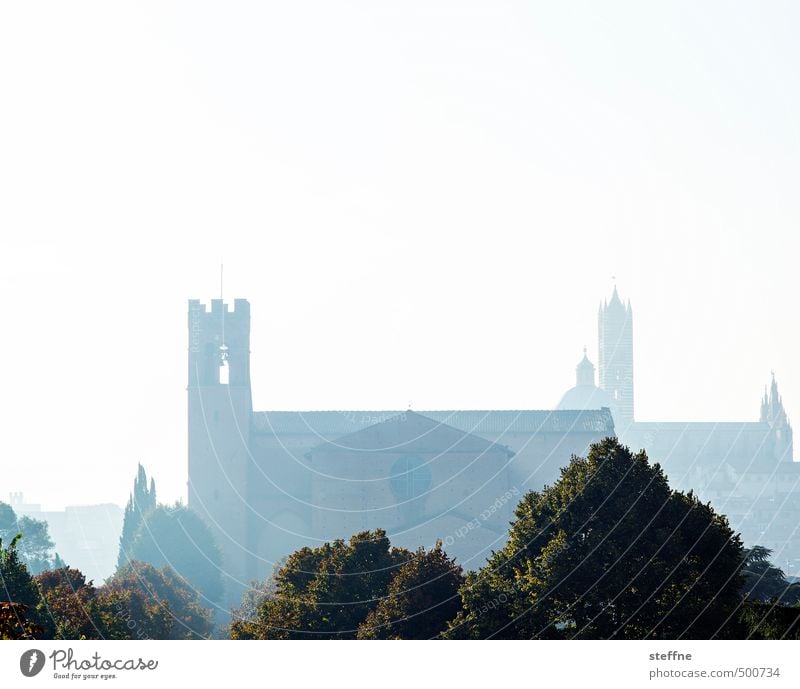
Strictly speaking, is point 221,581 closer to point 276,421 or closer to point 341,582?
point 276,421

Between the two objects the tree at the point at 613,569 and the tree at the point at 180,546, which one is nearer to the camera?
the tree at the point at 613,569

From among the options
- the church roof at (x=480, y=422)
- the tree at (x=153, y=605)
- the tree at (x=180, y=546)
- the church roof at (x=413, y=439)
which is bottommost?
the tree at (x=153, y=605)

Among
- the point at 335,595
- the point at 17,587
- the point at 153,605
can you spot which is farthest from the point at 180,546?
the point at 17,587

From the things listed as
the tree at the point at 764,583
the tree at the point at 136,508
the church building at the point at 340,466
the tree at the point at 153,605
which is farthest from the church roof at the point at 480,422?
the tree at the point at 764,583

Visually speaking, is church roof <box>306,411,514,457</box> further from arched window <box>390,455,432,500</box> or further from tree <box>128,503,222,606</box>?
tree <box>128,503,222,606</box>

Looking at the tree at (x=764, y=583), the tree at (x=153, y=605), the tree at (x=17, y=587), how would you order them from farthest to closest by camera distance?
the tree at (x=764, y=583) → the tree at (x=153, y=605) → the tree at (x=17, y=587)

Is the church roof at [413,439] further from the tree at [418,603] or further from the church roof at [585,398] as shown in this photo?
the church roof at [585,398]

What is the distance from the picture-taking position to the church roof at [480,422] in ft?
275

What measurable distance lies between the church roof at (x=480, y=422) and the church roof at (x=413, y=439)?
743 centimetres

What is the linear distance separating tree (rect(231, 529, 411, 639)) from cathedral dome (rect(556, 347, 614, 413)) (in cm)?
11018

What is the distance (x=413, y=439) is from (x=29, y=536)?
18891 millimetres

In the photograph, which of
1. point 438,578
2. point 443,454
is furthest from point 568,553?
point 443,454

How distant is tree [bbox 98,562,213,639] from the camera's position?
1473 inches
